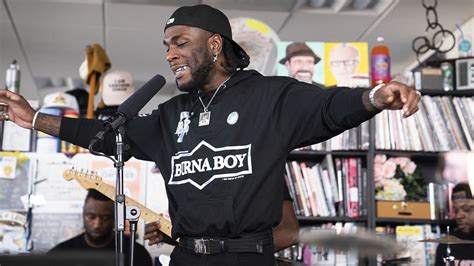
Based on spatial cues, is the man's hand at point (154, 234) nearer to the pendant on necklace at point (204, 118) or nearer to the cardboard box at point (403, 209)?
the pendant on necklace at point (204, 118)

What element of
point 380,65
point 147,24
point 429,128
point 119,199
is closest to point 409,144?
point 429,128

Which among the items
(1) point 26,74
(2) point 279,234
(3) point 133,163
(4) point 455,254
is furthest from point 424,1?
(1) point 26,74

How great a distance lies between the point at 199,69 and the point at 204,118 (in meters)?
0.15

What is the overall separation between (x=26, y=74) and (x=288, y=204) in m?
4.29

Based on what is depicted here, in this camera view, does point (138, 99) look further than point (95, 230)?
No

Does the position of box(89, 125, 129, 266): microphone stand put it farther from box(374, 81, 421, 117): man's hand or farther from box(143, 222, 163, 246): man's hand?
box(143, 222, 163, 246): man's hand

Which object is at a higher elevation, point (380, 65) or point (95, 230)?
point (380, 65)

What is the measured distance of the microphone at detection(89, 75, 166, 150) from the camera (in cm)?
172

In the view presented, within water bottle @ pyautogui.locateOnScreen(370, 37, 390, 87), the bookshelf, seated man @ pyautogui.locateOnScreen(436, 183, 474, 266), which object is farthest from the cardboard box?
water bottle @ pyautogui.locateOnScreen(370, 37, 390, 87)

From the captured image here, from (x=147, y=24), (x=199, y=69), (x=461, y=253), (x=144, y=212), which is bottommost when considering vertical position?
(x=461, y=253)

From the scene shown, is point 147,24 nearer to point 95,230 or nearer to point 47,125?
point 95,230

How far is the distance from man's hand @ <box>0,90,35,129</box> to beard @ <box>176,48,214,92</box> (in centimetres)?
46

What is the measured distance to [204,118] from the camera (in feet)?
6.34

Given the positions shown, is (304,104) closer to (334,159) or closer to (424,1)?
(334,159)
